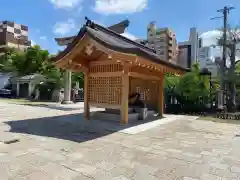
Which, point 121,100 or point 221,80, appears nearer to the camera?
point 121,100

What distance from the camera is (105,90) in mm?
8719

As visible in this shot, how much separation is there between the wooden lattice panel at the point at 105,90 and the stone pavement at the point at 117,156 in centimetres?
216

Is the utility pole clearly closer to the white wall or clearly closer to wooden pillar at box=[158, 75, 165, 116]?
wooden pillar at box=[158, 75, 165, 116]

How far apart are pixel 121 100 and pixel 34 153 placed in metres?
4.21

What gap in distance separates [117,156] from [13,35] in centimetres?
6441

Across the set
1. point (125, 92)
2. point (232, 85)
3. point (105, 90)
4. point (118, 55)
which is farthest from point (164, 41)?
point (118, 55)

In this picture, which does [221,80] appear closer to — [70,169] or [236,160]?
[236,160]

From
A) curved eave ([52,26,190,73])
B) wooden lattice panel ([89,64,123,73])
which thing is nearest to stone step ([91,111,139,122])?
wooden lattice panel ([89,64,123,73])

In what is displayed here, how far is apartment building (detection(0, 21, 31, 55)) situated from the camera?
51.6m

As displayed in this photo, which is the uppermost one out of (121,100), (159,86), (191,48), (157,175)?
(191,48)

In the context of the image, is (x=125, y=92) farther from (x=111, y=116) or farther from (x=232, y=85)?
(x=232, y=85)

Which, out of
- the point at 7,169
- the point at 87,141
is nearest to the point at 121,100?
the point at 87,141

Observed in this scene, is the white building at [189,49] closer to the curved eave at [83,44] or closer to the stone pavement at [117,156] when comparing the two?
the curved eave at [83,44]

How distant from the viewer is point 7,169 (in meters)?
3.48
